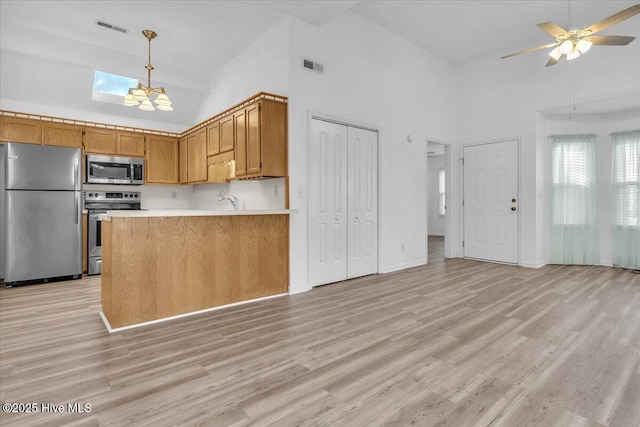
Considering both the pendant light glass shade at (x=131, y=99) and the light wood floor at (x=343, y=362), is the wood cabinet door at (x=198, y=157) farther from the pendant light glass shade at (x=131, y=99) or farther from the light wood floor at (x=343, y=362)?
the light wood floor at (x=343, y=362)

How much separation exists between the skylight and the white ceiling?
0.57 meters

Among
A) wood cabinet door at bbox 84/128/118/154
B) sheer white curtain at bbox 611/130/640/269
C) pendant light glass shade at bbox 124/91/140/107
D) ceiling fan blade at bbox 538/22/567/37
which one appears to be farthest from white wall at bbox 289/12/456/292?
wood cabinet door at bbox 84/128/118/154

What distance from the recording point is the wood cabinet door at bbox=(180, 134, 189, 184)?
19.6ft

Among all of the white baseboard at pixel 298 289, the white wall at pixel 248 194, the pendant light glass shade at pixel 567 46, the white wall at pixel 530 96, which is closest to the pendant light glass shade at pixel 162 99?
the white wall at pixel 248 194

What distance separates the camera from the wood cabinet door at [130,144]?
5.69 metres

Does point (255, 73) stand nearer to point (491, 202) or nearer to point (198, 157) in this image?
point (198, 157)

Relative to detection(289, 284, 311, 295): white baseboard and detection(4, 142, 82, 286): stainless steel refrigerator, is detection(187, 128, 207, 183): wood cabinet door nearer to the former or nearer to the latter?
detection(4, 142, 82, 286): stainless steel refrigerator

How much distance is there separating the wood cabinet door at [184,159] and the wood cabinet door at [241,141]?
197cm

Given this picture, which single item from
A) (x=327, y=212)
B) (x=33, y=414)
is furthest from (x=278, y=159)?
(x=33, y=414)

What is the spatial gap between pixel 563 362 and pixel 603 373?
0.67ft

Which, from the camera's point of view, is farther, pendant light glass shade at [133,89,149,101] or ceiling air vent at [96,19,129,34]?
ceiling air vent at [96,19,129,34]

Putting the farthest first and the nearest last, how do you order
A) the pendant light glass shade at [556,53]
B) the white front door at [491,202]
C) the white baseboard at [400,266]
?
the white front door at [491,202], the white baseboard at [400,266], the pendant light glass shade at [556,53]

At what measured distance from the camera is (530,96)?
5488mm

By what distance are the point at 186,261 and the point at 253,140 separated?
1615 mm
